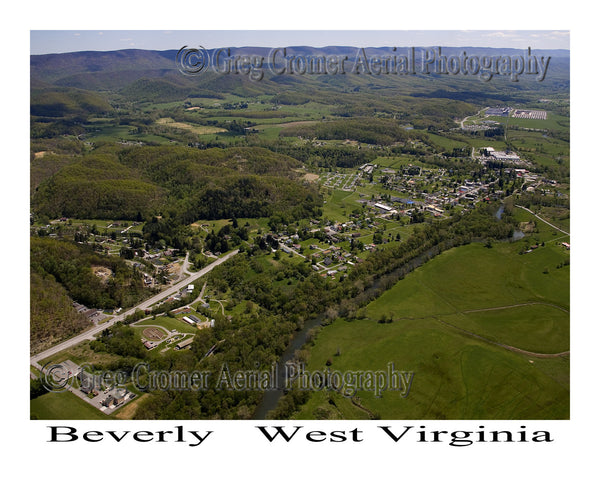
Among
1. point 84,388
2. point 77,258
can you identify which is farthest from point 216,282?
point 84,388

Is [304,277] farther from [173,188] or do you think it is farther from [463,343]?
[173,188]

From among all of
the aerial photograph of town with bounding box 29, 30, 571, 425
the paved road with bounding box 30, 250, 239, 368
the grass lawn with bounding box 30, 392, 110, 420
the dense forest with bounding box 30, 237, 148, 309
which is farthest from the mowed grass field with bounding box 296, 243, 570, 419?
the dense forest with bounding box 30, 237, 148, 309

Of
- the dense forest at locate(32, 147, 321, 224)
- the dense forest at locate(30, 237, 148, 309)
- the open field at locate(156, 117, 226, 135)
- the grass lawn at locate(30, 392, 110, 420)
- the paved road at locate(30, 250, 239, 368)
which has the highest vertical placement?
the open field at locate(156, 117, 226, 135)

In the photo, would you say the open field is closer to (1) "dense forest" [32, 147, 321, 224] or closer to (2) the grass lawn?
(1) "dense forest" [32, 147, 321, 224]

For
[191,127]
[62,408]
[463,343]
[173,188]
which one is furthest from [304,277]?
[191,127]

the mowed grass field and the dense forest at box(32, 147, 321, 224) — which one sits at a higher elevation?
the dense forest at box(32, 147, 321, 224)

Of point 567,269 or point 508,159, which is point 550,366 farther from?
point 508,159
